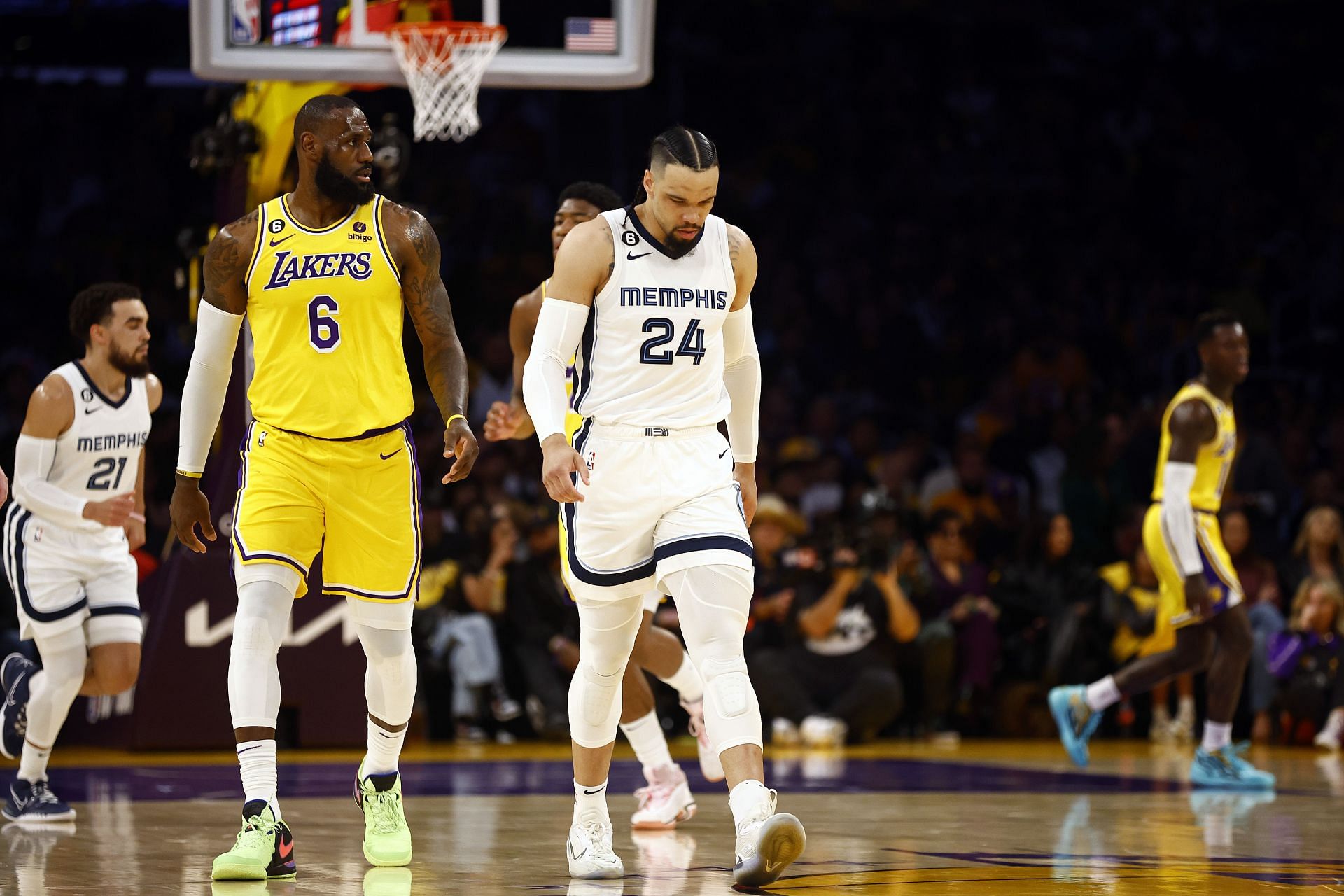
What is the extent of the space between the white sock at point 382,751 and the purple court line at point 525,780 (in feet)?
7.83

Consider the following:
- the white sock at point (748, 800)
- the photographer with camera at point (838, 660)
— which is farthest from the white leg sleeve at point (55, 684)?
the photographer with camera at point (838, 660)

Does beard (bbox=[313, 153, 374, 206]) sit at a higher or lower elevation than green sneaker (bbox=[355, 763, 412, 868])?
higher

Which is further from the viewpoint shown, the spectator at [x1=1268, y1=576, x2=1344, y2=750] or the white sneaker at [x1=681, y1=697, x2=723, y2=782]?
the spectator at [x1=1268, y1=576, x2=1344, y2=750]

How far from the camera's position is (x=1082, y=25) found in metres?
20.2

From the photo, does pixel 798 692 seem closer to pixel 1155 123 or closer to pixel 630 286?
pixel 630 286

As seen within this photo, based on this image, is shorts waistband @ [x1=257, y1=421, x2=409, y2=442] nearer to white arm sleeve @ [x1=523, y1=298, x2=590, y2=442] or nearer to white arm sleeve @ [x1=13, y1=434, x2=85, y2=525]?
white arm sleeve @ [x1=523, y1=298, x2=590, y2=442]

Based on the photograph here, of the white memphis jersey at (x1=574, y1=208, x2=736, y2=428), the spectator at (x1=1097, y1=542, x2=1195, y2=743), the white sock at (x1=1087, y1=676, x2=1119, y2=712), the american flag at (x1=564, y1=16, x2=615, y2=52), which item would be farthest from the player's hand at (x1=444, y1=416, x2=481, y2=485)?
the spectator at (x1=1097, y1=542, x2=1195, y2=743)

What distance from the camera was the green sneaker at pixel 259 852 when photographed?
17.8 feet

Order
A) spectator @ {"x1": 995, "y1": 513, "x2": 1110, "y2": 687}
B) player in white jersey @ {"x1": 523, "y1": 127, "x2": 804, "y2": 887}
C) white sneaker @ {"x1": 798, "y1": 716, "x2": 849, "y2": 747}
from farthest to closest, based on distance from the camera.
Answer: spectator @ {"x1": 995, "y1": 513, "x2": 1110, "y2": 687}
white sneaker @ {"x1": 798, "y1": 716, "x2": 849, "y2": 747}
player in white jersey @ {"x1": 523, "y1": 127, "x2": 804, "y2": 887}

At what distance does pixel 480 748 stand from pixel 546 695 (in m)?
0.72

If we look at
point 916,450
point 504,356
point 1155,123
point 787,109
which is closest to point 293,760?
point 504,356

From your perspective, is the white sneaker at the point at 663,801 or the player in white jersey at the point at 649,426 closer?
the player in white jersey at the point at 649,426

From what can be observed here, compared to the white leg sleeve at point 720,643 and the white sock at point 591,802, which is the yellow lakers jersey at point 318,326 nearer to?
the white leg sleeve at point 720,643

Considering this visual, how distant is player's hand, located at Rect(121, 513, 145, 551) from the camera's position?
307 inches
